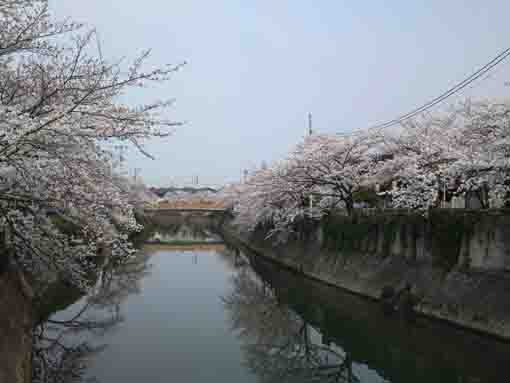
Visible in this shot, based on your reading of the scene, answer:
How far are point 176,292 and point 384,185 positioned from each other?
9678 millimetres

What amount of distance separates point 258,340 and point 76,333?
4.88 metres

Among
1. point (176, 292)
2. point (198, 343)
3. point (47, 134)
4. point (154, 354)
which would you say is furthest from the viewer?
point (176, 292)

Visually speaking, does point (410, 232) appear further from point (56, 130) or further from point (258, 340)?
point (56, 130)

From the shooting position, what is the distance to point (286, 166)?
19156 mm

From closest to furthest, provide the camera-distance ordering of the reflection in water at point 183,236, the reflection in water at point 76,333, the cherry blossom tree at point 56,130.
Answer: the cherry blossom tree at point 56,130
the reflection in water at point 76,333
the reflection in water at point 183,236

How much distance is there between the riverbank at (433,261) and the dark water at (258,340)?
1.90ft

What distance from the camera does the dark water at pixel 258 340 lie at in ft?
30.2

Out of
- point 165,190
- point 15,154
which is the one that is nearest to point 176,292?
point 15,154

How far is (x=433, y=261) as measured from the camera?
12.9 m

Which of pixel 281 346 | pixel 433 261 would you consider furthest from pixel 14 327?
pixel 433 261

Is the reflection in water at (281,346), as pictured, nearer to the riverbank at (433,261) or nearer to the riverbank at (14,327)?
the riverbank at (433,261)

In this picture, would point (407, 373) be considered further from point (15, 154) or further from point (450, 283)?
point (15, 154)

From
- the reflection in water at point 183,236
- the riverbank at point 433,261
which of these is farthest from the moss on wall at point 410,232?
the reflection in water at point 183,236

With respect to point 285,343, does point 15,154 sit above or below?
above
